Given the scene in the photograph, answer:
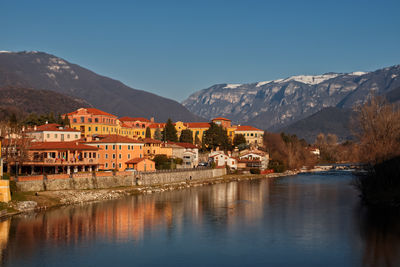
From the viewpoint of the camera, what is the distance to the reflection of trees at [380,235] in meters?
31.2

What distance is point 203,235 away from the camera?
128 feet

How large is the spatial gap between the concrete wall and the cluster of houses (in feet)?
12.2

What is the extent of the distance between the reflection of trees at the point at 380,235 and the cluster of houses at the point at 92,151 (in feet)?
123

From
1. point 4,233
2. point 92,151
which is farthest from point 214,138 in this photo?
point 4,233

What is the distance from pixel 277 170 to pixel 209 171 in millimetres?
30179

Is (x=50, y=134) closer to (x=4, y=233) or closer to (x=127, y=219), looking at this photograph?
(x=127, y=219)

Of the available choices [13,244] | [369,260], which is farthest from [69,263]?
[369,260]

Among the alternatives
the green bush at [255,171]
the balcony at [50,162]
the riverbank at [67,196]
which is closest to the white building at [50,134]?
the balcony at [50,162]

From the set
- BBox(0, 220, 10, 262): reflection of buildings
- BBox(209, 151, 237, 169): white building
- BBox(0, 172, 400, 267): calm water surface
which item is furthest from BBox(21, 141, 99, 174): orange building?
BBox(209, 151, 237, 169): white building

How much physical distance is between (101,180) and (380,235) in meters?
36.6

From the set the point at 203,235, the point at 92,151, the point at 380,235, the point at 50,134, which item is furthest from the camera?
the point at 50,134

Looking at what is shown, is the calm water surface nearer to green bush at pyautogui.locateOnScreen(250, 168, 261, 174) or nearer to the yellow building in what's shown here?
the yellow building

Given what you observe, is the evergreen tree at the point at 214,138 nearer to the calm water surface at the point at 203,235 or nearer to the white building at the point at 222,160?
the white building at the point at 222,160

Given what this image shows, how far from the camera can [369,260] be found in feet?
102
